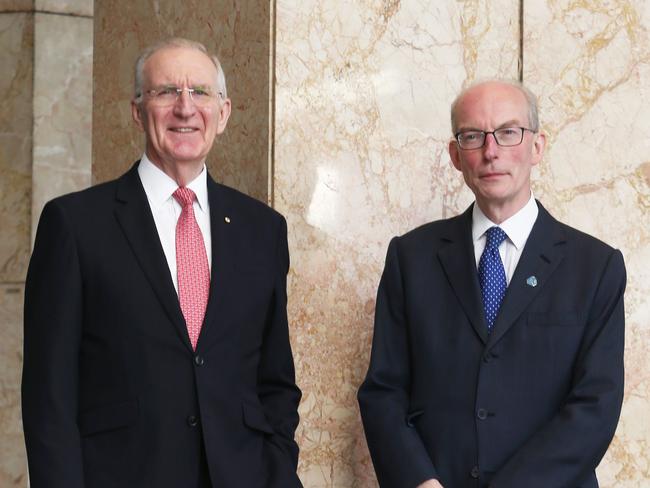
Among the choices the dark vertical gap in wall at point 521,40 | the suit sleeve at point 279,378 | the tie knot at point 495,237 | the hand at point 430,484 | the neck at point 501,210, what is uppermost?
the dark vertical gap in wall at point 521,40

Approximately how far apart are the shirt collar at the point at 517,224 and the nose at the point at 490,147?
22 cm

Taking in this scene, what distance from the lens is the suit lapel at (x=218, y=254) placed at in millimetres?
3424

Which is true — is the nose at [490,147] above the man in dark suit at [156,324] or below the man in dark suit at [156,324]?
above

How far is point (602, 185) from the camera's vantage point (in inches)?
193

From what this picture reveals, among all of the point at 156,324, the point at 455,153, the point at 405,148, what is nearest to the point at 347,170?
the point at 405,148

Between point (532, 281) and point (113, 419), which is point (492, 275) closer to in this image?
point (532, 281)

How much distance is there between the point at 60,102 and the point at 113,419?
4.14 meters

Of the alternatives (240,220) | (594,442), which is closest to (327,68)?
(240,220)

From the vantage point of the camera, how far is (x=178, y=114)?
11.6 ft

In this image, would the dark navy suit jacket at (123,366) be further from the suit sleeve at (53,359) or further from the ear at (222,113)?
the ear at (222,113)

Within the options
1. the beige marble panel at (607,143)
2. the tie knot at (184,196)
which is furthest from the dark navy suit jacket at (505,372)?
the beige marble panel at (607,143)

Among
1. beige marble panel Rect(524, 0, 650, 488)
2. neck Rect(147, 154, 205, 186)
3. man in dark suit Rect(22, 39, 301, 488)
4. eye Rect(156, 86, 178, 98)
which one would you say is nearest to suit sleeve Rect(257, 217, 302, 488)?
man in dark suit Rect(22, 39, 301, 488)

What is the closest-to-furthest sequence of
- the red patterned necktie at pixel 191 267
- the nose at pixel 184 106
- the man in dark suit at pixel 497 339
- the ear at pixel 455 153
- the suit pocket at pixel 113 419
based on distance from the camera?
1. the suit pocket at pixel 113 419
2. the red patterned necktie at pixel 191 267
3. the nose at pixel 184 106
4. the man in dark suit at pixel 497 339
5. the ear at pixel 455 153

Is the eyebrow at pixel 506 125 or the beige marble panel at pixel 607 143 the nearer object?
the eyebrow at pixel 506 125
